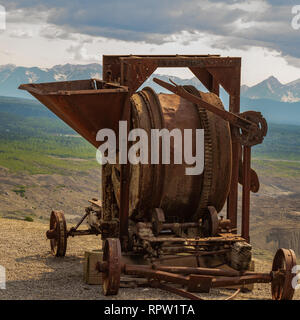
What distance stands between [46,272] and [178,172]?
323 cm

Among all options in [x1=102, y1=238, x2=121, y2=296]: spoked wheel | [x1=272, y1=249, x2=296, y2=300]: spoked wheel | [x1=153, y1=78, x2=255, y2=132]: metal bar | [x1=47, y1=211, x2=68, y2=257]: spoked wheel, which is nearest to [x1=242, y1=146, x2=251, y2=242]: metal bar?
[x1=153, y1=78, x2=255, y2=132]: metal bar

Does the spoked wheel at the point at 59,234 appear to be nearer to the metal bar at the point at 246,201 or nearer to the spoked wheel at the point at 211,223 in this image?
the spoked wheel at the point at 211,223

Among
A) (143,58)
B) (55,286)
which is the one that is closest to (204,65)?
(143,58)

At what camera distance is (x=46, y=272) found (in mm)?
11039

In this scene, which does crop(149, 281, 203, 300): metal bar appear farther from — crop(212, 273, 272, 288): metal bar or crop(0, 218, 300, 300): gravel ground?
crop(212, 273, 272, 288): metal bar

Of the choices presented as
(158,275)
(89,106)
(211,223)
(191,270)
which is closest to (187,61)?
(89,106)

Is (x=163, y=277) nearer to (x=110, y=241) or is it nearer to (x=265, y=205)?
(x=110, y=241)

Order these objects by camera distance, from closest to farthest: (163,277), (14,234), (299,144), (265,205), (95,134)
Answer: (163,277) → (95,134) → (14,234) → (265,205) → (299,144)

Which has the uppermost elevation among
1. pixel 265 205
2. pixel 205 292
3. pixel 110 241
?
pixel 110 241

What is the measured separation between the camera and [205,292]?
913cm

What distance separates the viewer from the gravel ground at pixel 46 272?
924cm

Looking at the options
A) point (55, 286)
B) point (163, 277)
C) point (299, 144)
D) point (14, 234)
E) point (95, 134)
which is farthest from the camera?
point (299, 144)

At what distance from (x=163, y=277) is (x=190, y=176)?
2.24 meters

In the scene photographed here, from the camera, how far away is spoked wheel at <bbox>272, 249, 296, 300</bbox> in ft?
29.0
